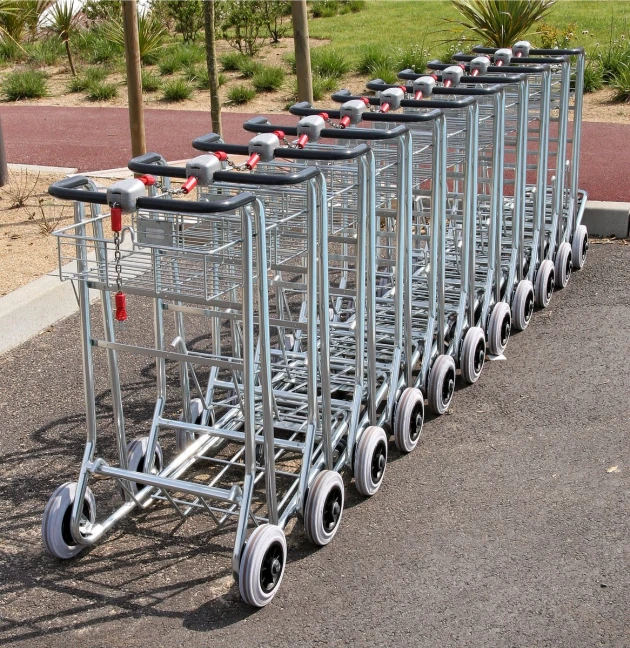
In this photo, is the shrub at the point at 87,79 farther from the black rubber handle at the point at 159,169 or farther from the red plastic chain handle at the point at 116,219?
the red plastic chain handle at the point at 116,219

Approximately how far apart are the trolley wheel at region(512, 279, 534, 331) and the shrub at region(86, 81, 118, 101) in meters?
11.0

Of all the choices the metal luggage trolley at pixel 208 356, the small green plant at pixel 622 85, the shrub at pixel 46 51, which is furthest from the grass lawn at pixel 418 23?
the metal luggage trolley at pixel 208 356

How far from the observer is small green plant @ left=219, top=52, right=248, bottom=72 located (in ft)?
55.4

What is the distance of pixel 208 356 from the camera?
165 inches

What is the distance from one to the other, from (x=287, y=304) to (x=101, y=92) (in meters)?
11.6

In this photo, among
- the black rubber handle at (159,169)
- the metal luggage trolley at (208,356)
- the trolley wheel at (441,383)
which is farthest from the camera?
the trolley wheel at (441,383)

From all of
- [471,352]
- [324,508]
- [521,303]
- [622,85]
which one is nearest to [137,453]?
[324,508]

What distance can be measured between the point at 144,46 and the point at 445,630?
1355cm

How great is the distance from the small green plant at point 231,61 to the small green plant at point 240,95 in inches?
77.2

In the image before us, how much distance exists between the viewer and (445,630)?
3631 mm

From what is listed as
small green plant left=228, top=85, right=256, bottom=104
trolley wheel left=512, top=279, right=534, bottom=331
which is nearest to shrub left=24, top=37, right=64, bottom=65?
small green plant left=228, top=85, right=256, bottom=104

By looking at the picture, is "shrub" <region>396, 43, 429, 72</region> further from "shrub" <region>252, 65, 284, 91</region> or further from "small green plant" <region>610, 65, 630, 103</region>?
"small green plant" <region>610, 65, 630, 103</region>

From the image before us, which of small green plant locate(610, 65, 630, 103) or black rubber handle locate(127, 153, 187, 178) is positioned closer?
black rubber handle locate(127, 153, 187, 178)

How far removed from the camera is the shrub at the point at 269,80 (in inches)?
605
